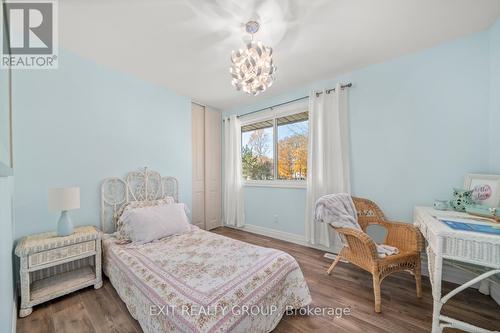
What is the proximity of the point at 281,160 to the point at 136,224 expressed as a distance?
2.40 m

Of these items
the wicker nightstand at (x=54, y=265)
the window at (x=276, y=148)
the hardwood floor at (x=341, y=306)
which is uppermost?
the window at (x=276, y=148)

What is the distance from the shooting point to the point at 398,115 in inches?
91.2

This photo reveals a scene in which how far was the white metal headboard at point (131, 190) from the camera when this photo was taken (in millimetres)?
2406

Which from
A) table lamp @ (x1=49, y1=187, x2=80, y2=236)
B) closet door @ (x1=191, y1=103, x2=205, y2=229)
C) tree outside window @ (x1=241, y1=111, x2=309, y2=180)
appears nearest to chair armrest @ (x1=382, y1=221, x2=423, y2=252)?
tree outside window @ (x1=241, y1=111, x2=309, y2=180)

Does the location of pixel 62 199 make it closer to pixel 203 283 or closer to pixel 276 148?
pixel 203 283

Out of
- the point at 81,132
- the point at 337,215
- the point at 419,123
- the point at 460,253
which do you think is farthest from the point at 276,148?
the point at 81,132

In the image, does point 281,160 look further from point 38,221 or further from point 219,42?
point 38,221

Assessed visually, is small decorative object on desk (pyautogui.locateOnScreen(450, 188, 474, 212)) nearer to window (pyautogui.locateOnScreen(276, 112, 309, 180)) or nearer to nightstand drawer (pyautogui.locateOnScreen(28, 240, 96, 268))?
window (pyautogui.locateOnScreen(276, 112, 309, 180))

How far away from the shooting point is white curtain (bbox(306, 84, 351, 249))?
266 cm

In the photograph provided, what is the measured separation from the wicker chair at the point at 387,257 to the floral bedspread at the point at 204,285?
626mm

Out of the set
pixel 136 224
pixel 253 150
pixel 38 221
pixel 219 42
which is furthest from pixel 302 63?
pixel 38 221

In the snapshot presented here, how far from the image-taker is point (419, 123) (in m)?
2.19

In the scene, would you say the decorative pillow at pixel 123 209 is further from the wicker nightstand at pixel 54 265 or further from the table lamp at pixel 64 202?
the table lamp at pixel 64 202

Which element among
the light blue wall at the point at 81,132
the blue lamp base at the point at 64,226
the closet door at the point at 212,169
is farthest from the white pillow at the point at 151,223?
the closet door at the point at 212,169
